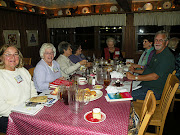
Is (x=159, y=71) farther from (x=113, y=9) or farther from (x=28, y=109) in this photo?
(x=113, y=9)

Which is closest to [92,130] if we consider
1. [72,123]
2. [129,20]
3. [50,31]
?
[72,123]

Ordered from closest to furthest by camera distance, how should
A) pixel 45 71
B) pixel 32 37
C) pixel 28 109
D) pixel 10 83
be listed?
pixel 28 109
pixel 10 83
pixel 45 71
pixel 32 37

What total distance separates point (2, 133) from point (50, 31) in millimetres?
6030

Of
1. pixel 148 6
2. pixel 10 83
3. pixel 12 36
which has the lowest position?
pixel 10 83

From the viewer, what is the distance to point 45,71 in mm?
2217

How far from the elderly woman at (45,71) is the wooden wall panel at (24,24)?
130 inches

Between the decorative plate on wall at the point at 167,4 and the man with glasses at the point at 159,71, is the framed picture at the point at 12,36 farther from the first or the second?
the decorative plate on wall at the point at 167,4

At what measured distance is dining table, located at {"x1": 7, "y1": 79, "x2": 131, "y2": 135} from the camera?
1.06m

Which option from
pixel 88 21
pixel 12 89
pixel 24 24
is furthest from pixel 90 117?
pixel 24 24

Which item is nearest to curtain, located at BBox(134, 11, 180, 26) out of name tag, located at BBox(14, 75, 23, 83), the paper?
name tag, located at BBox(14, 75, 23, 83)

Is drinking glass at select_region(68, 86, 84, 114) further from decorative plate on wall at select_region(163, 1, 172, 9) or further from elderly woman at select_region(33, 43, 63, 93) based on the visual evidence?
decorative plate on wall at select_region(163, 1, 172, 9)

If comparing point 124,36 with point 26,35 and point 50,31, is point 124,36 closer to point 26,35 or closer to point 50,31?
point 50,31

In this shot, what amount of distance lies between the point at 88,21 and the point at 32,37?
96.7 inches

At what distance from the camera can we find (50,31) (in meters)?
6.95
